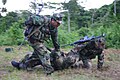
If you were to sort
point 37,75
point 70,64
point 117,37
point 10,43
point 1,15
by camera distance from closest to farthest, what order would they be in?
point 37,75 → point 70,64 → point 117,37 → point 10,43 → point 1,15

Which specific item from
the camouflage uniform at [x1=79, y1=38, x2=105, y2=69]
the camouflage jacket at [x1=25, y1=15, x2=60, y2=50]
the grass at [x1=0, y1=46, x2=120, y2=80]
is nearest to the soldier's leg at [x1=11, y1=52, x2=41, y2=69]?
the grass at [x1=0, y1=46, x2=120, y2=80]

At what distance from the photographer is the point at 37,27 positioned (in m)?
7.16

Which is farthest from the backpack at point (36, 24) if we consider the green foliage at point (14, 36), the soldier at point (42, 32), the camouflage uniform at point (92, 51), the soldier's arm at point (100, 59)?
the green foliage at point (14, 36)

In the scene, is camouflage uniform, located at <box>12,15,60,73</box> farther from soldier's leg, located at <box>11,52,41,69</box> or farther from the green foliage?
the green foliage

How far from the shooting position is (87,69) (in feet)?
26.0

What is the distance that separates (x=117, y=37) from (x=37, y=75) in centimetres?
822

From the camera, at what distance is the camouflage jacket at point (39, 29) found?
709 centimetres

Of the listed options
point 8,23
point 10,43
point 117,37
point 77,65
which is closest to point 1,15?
point 8,23

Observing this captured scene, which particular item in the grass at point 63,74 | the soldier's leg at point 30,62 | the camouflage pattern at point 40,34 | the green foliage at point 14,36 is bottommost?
the green foliage at point 14,36

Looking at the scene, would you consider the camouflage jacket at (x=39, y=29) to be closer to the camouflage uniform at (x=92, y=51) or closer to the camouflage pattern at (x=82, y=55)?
the camouflage pattern at (x=82, y=55)

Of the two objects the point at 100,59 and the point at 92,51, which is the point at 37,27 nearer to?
the point at 92,51

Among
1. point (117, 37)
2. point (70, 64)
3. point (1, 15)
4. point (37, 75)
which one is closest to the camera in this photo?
point (37, 75)

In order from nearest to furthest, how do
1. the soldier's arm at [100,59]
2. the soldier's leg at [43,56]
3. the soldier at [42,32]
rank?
1. the soldier at [42,32]
2. the soldier's leg at [43,56]
3. the soldier's arm at [100,59]

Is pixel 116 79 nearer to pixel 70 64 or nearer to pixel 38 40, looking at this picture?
pixel 70 64
